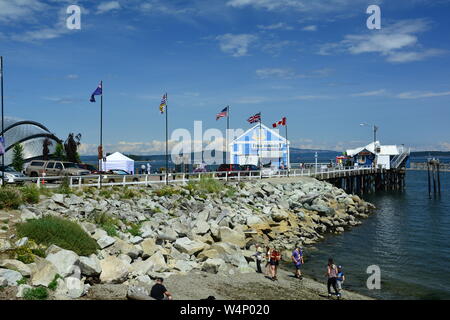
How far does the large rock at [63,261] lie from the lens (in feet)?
40.0

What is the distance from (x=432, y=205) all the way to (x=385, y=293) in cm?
3489

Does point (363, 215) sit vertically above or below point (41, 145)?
below

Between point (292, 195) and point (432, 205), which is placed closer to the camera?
point (292, 195)

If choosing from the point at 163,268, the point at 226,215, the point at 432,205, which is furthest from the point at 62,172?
the point at 432,205

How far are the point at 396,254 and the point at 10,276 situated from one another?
20.7 metres

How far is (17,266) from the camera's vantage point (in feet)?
38.6

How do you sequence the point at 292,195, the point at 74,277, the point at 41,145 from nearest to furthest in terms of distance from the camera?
the point at 74,277 → the point at 292,195 → the point at 41,145

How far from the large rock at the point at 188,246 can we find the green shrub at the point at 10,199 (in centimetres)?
747

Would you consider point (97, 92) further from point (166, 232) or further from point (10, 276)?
point (10, 276)

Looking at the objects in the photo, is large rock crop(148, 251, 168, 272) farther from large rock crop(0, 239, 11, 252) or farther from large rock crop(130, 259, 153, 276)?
large rock crop(0, 239, 11, 252)

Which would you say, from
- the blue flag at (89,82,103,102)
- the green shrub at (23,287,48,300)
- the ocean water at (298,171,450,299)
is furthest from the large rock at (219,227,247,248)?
the blue flag at (89,82,103,102)
